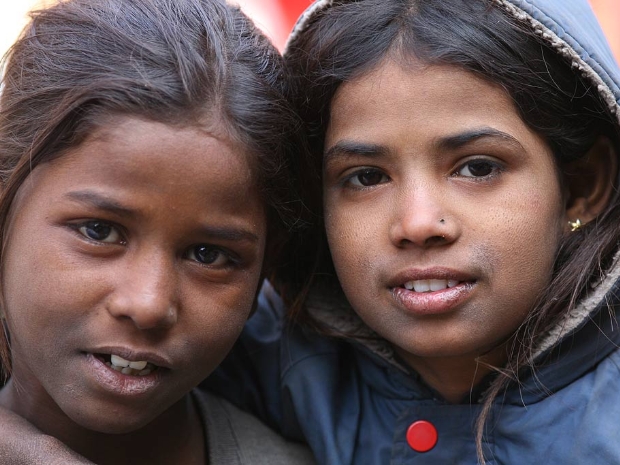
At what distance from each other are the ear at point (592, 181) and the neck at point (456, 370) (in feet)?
1.14

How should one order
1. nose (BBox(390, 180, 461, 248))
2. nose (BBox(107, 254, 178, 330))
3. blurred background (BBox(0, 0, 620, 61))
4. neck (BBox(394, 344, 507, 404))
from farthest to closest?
blurred background (BBox(0, 0, 620, 61))
neck (BBox(394, 344, 507, 404))
nose (BBox(390, 180, 461, 248))
nose (BBox(107, 254, 178, 330))

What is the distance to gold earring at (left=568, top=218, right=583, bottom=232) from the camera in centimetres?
188

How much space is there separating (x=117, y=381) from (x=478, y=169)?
32.8 inches

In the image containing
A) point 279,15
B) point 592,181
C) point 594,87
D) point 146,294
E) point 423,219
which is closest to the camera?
point 146,294

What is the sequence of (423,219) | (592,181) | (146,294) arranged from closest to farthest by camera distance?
(146,294), (423,219), (592,181)

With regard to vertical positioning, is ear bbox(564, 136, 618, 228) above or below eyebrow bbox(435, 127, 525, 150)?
below

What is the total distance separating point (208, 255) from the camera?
1.74 m

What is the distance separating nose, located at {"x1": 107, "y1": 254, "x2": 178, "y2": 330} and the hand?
0.29 metres

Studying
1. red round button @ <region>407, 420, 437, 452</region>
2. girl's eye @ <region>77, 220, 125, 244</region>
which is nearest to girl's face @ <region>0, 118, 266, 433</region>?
girl's eye @ <region>77, 220, 125, 244</region>

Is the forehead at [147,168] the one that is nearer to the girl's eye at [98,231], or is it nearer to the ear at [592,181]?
the girl's eye at [98,231]

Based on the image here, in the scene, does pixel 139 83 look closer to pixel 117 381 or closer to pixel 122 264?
pixel 122 264

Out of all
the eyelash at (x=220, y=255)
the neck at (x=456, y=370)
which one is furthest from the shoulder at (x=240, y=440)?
the eyelash at (x=220, y=255)

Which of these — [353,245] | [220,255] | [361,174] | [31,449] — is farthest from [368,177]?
[31,449]

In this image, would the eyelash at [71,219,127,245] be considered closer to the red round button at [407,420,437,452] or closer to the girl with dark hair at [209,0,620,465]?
the girl with dark hair at [209,0,620,465]
